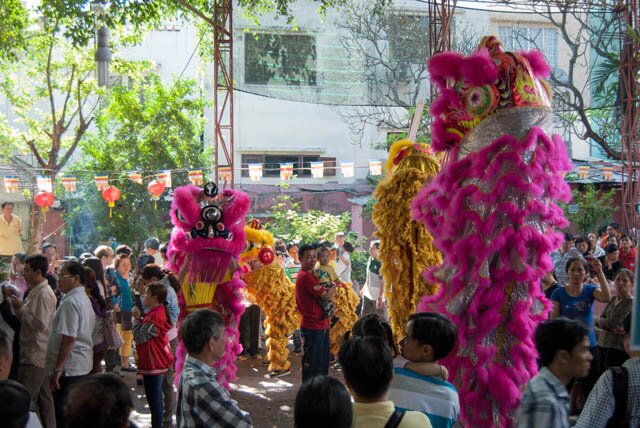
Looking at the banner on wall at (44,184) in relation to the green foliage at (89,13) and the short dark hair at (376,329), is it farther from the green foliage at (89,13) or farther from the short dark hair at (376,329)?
the short dark hair at (376,329)

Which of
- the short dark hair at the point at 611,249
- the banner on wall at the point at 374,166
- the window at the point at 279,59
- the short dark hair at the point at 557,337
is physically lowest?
the short dark hair at the point at 611,249

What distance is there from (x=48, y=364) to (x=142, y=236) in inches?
526

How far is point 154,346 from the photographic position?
18.9 ft

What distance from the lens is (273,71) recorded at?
17141 mm

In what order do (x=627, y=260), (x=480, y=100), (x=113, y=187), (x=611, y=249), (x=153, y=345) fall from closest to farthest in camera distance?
(x=480, y=100), (x=153, y=345), (x=611, y=249), (x=627, y=260), (x=113, y=187)

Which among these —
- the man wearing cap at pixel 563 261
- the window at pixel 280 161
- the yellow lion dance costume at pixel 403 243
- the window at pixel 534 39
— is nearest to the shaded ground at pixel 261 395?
the yellow lion dance costume at pixel 403 243

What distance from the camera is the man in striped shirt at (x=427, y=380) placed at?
3064mm

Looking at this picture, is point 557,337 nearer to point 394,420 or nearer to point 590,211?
point 394,420

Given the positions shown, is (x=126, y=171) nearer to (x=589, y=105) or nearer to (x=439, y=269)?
(x=589, y=105)

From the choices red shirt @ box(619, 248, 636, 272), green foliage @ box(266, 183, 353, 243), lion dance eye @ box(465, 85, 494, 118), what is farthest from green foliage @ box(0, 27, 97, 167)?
lion dance eye @ box(465, 85, 494, 118)

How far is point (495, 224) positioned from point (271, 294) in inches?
196

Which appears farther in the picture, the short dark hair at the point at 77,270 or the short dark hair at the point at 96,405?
the short dark hair at the point at 77,270

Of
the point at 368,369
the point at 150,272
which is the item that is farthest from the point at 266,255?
the point at 368,369

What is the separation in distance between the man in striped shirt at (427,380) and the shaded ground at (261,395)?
3.83 metres
